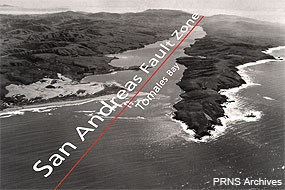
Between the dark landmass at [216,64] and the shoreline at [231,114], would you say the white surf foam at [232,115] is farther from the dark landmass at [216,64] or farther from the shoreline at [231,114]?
the dark landmass at [216,64]

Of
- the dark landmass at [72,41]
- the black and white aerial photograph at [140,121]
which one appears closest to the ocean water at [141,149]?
the black and white aerial photograph at [140,121]

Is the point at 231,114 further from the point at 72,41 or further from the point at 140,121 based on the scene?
the point at 72,41

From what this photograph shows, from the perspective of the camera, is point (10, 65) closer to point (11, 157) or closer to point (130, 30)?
point (11, 157)

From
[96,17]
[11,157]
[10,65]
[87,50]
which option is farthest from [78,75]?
[96,17]

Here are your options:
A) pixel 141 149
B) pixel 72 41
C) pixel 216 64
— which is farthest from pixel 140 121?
pixel 72 41

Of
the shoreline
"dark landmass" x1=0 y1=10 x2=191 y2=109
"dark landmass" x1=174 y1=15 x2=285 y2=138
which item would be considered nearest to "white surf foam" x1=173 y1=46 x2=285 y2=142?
the shoreline

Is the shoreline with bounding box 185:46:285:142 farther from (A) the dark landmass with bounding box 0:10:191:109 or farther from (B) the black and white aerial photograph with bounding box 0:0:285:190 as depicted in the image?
(A) the dark landmass with bounding box 0:10:191:109
